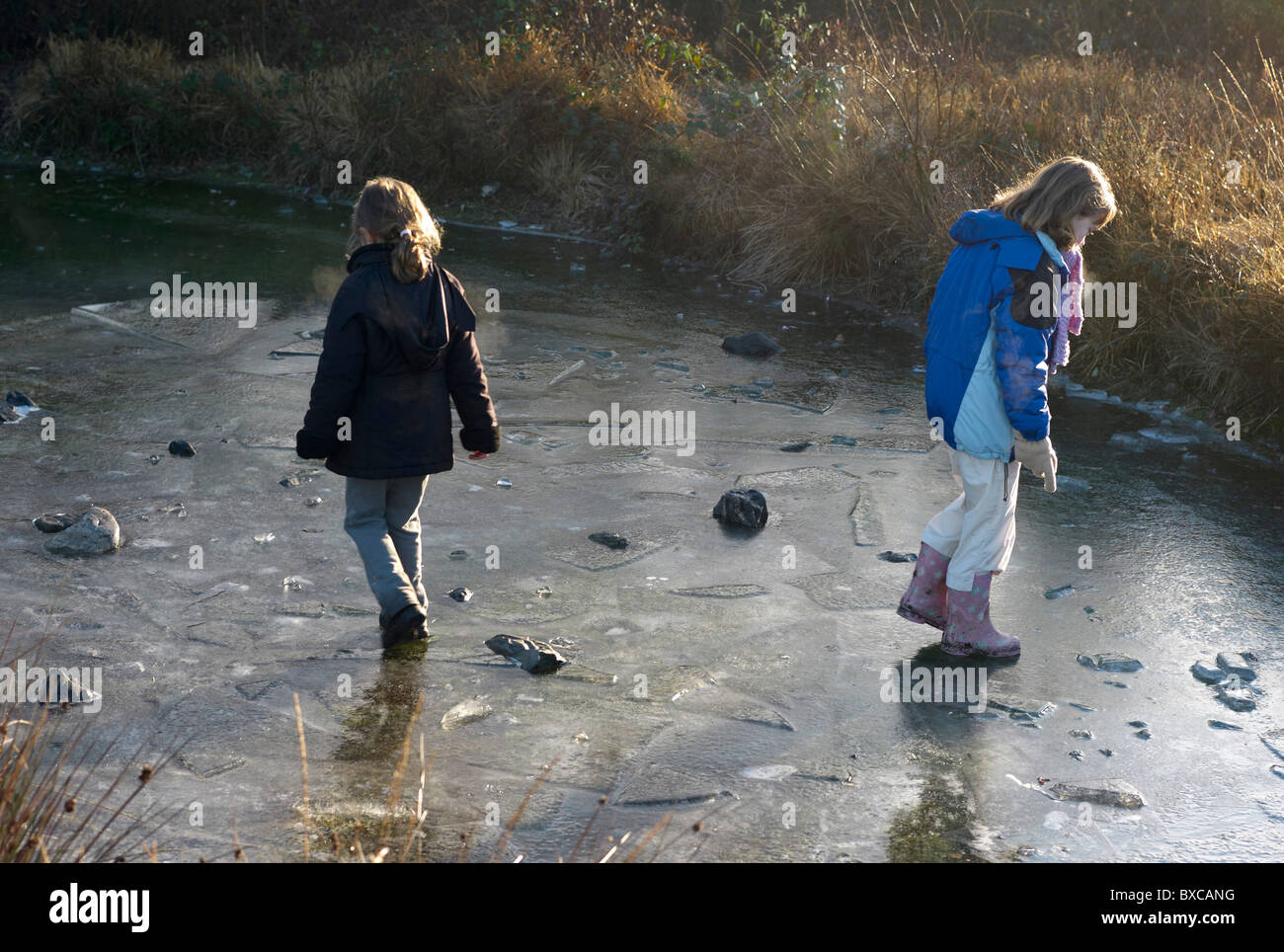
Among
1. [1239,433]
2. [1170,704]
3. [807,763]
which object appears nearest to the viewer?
[807,763]

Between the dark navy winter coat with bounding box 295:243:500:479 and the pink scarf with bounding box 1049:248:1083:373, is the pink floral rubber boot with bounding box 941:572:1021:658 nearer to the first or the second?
the pink scarf with bounding box 1049:248:1083:373

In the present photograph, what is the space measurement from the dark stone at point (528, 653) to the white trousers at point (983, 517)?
1466 mm

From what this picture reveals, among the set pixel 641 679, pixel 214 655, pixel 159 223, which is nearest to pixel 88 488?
pixel 214 655

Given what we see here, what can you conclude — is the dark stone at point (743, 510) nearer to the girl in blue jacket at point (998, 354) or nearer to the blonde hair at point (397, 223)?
the girl in blue jacket at point (998, 354)

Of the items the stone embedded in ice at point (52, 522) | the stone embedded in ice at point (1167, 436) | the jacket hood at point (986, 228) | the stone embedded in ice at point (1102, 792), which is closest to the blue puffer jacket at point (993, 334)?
the jacket hood at point (986, 228)

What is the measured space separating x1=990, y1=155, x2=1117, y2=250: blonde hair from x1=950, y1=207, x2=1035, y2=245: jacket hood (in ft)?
0.15

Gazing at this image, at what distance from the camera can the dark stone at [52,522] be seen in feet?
17.6

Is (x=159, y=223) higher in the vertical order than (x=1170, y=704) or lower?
higher

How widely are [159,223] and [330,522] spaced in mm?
8566

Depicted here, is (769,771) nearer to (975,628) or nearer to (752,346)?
(975,628)

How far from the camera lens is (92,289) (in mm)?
9984

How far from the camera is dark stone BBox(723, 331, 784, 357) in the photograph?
896 cm

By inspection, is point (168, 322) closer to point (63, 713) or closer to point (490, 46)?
point (63, 713)

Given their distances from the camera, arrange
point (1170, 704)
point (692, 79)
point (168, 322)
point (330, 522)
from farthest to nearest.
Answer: point (692, 79), point (168, 322), point (330, 522), point (1170, 704)
